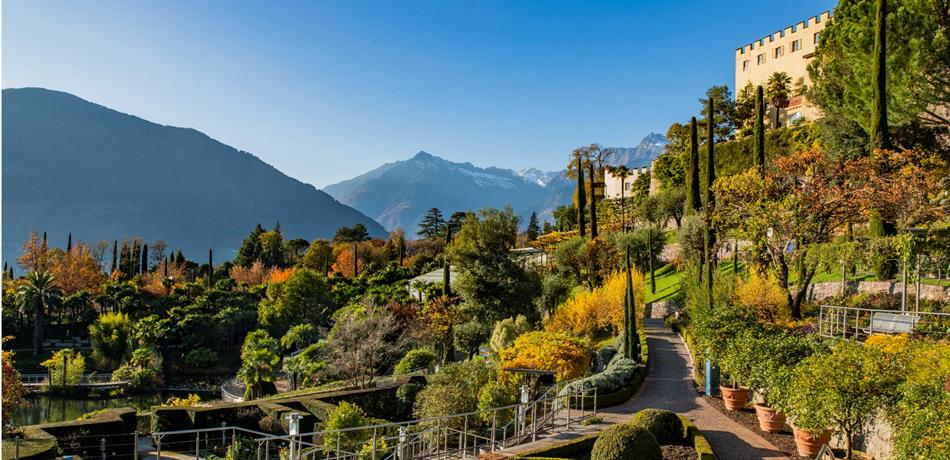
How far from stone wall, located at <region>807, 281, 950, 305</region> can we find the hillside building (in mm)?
27133

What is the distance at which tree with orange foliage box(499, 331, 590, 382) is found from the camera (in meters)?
21.4

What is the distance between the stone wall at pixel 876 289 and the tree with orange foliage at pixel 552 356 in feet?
34.4

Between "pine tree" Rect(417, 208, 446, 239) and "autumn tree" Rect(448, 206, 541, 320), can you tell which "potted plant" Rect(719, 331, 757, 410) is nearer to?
"autumn tree" Rect(448, 206, 541, 320)

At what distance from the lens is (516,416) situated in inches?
615

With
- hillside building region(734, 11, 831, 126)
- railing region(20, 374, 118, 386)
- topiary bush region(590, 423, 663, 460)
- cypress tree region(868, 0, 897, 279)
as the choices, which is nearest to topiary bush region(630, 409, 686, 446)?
topiary bush region(590, 423, 663, 460)

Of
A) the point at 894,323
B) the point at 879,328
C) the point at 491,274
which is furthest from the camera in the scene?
the point at 491,274

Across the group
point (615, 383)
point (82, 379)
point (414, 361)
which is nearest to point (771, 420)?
point (615, 383)

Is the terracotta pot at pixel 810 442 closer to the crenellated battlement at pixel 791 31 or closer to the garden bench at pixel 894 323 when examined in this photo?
the garden bench at pixel 894 323

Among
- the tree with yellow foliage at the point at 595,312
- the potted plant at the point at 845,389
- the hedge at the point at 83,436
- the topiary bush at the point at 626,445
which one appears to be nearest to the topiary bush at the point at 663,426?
the topiary bush at the point at 626,445

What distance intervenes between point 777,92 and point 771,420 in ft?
157

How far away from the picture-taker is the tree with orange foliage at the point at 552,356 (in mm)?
21359

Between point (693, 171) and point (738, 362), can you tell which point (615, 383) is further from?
point (693, 171)

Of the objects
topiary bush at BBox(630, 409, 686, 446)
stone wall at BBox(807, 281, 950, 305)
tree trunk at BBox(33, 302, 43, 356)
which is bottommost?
tree trunk at BBox(33, 302, 43, 356)

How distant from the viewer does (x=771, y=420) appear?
595 inches
